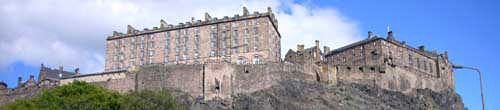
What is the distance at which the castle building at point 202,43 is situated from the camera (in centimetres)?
6612

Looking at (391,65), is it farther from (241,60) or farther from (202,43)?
(202,43)

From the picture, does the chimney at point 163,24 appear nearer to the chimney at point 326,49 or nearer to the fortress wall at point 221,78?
the fortress wall at point 221,78

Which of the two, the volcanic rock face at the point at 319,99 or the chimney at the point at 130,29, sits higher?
the chimney at the point at 130,29

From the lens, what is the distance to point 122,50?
7394cm

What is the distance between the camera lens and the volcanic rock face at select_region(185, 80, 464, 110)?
52250 mm

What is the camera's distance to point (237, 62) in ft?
215

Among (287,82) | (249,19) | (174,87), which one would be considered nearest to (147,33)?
(249,19)

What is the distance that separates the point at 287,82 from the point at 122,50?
1070 inches

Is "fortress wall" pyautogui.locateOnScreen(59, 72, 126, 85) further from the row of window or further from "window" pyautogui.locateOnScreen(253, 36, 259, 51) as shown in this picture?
"window" pyautogui.locateOnScreen(253, 36, 259, 51)

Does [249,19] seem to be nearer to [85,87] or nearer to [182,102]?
[182,102]

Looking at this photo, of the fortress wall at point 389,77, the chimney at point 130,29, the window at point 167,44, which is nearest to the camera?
the fortress wall at point 389,77

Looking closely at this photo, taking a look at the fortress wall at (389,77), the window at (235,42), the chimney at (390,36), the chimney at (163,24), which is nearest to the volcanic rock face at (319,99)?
the fortress wall at (389,77)

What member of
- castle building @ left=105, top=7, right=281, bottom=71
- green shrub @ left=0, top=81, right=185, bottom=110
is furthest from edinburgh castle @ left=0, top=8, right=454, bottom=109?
green shrub @ left=0, top=81, right=185, bottom=110

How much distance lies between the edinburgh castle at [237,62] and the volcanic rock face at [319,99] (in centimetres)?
84
